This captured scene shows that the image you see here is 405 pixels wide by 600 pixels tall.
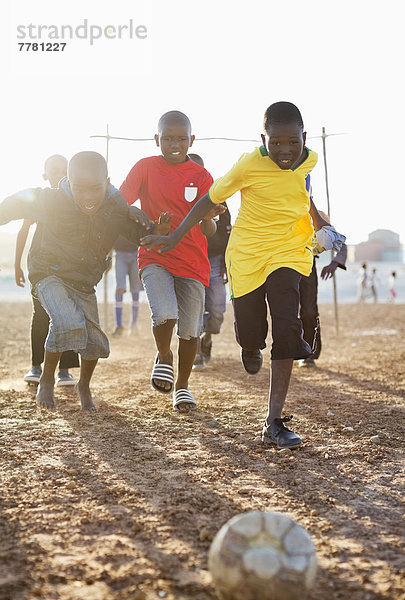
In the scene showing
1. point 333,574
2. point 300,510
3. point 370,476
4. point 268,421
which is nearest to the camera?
point 333,574

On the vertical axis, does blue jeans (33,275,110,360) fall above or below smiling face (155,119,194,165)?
below

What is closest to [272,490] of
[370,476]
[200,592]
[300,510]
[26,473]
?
[300,510]

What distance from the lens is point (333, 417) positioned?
15.3ft

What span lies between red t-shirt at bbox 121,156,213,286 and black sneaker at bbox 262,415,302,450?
1.41m

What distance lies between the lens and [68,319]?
446 centimetres

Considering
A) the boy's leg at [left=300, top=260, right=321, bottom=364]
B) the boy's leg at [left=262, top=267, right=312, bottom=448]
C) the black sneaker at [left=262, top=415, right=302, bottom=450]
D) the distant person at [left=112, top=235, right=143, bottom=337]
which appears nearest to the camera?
the black sneaker at [left=262, top=415, right=302, bottom=450]

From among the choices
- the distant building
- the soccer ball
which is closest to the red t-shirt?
the soccer ball

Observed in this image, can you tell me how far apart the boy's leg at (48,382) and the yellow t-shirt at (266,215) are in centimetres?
146

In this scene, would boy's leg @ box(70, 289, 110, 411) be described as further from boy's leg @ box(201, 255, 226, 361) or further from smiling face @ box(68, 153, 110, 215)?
boy's leg @ box(201, 255, 226, 361)

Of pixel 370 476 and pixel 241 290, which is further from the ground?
pixel 241 290

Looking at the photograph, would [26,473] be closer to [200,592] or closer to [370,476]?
[200,592]

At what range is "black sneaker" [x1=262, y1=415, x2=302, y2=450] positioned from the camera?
12.1ft

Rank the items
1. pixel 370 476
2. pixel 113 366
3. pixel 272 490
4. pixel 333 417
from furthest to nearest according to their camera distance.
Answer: pixel 113 366 < pixel 333 417 < pixel 370 476 < pixel 272 490

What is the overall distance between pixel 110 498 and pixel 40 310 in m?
3.14
